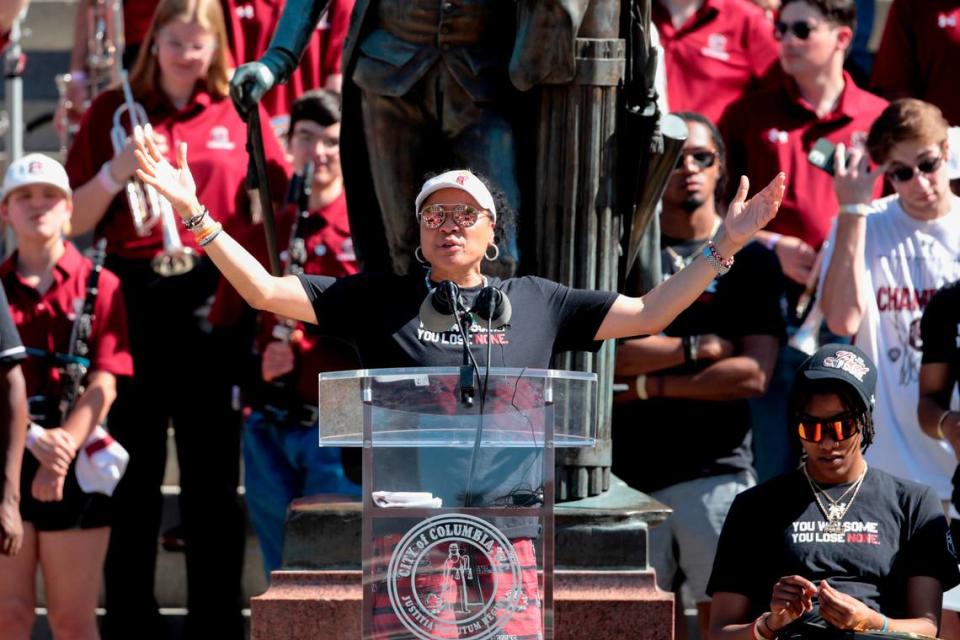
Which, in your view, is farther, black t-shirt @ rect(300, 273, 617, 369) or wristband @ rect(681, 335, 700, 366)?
wristband @ rect(681, 335, 700, 366)

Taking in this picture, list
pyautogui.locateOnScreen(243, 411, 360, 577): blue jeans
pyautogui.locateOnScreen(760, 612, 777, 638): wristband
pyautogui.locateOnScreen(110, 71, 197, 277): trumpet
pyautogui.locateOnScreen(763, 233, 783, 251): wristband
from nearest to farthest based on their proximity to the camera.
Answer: pyautogui.locateOnScreen(760, 612, 777, 638): wristband, pyautogui.locateOnScreen(243, 411, 360, 577): blue jeans, pyautogui.locateOnScreen(763, 233, 783, 251): wristband, pyautogui.locateOnScreen(110, 71, 197, 277): trumpet

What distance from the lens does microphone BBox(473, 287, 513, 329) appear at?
474 cm

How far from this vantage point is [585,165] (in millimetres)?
5840

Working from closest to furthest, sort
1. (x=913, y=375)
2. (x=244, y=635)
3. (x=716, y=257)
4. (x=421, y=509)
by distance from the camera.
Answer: (x=421, y=509)
(x=716, y=257)
(x=913, y=375)
(x=244, y=635)

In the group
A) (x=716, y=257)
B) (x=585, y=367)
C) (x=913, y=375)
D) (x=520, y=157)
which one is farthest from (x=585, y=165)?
(x=913, y=375)

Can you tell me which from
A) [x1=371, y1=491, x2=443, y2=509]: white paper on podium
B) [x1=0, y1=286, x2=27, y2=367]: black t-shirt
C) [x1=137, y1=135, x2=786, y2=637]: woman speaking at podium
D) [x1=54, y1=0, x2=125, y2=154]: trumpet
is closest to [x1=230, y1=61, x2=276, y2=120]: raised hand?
[x1=137, y1=135, x2=786, y2=637]: woman speaking at podium

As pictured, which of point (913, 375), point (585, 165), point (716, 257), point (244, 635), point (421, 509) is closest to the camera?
point (421, 509)

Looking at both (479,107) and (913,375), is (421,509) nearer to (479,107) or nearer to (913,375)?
(479,107)

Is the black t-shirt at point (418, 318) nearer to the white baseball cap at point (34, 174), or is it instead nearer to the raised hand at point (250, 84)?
the raised hand at point (250, 84)

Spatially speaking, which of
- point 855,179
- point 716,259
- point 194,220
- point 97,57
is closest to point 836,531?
point 716,259

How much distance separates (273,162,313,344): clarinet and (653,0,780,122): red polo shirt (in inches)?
68.8

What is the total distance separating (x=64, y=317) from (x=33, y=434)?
0.49 metres

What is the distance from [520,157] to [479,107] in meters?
0.21

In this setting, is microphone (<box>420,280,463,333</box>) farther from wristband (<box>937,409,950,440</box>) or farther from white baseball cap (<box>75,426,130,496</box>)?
white baseball cap (<box>75,426,130,496</box>)
